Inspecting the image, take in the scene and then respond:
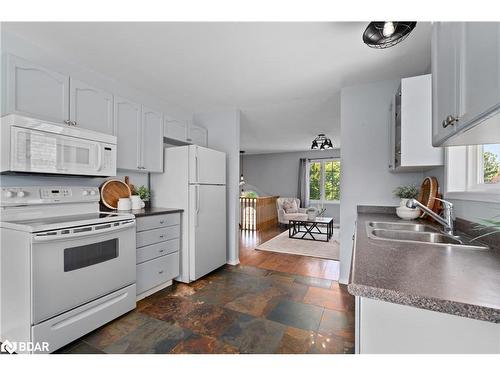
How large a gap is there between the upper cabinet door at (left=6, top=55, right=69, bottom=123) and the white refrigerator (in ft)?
3.82

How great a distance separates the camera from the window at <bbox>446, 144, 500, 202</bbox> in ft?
4.52

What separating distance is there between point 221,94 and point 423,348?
303 cm

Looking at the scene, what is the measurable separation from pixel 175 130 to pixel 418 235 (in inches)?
115

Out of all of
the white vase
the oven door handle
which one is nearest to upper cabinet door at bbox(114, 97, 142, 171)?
the oven door handle

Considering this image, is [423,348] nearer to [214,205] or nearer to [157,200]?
[214,205]

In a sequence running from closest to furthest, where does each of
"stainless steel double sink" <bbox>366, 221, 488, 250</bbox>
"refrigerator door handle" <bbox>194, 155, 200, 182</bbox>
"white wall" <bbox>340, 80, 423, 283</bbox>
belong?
1. "stainless steel double sink" <bbox>366, 221, 488, 250</bbox>
2. "white wall" <bbox>340, 80, 423, 283</bbox>
3. "refrigerator door handle" <bbox>194, 155, 200, 182</bbox>

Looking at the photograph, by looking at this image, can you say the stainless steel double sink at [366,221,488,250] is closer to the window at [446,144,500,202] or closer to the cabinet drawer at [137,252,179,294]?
the window at [446,144,500,202]

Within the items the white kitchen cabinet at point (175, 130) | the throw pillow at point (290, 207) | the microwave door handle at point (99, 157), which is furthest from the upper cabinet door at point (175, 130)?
the throw pillow at point (290, 207)

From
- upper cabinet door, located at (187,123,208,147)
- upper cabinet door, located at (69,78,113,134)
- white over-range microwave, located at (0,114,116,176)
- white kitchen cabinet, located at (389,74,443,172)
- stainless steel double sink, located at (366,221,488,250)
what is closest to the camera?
stainless steel double sink, located at (366,221,488,250)

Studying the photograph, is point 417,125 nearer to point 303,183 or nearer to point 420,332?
point 420,332

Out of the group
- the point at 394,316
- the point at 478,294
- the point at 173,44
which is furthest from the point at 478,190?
the point at 173,44

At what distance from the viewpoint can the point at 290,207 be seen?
6633 millimetres

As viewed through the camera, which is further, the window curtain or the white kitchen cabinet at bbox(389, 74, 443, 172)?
the window curtain

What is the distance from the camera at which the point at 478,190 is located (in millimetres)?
1501
